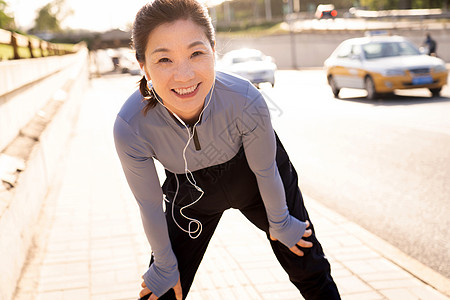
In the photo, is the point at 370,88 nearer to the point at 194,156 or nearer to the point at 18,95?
the point at 18,95

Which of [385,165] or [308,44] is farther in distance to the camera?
[308,44]

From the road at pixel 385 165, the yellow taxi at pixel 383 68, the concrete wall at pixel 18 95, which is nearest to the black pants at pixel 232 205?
the road at pixel 385 165

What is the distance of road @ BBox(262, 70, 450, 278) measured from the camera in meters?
4.92

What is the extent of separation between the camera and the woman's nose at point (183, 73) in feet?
7.02

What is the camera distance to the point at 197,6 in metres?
2.15

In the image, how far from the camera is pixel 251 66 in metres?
21.5

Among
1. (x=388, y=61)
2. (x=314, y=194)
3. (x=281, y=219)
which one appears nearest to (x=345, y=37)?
(x=388, y=61)

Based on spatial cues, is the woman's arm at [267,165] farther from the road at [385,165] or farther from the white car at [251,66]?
the white car at [251,66]

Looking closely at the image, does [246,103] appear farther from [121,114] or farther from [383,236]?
[383,236]

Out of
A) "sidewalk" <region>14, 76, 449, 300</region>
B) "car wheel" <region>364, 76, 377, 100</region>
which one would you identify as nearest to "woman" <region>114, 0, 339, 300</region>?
"sidewalk" <region>14, 76, 449, 300</region>

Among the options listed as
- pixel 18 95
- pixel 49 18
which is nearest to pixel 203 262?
pixel 18 95

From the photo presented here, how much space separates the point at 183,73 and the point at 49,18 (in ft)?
492

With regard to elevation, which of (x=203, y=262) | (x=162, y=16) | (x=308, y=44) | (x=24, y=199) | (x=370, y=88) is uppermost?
(x=162, y=16)

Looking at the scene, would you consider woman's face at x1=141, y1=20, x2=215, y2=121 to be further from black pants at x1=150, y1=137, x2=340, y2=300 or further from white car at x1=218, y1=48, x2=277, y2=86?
white car at x1=218, y1=48, x2=277, y2=86
